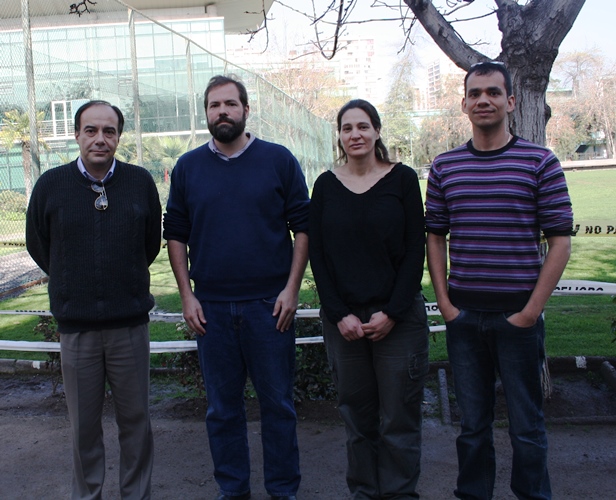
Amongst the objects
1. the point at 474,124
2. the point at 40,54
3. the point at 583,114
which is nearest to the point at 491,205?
the point at 474,124

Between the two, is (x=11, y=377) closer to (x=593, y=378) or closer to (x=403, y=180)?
(x=403, y=180)

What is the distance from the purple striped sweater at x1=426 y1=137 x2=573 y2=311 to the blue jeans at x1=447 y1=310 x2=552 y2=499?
Result: 0.43 feet

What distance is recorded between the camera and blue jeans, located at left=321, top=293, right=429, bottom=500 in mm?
3264

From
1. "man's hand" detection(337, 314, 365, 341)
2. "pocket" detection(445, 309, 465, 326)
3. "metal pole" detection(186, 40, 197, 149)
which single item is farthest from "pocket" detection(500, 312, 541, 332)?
"metal pole" detection(186, 40, 197, 149)

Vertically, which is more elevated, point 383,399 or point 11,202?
point 11,202

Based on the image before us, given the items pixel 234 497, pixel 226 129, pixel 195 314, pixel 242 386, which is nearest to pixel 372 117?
pixel 226 129

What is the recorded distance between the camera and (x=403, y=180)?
10.9 feet

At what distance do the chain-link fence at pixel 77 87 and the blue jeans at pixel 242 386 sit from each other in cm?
358

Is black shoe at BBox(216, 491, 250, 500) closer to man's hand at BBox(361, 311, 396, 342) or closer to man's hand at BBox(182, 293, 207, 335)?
man's hand at BBox(182, 293, 207, 335)

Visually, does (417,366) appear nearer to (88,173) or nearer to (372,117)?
(372,117)

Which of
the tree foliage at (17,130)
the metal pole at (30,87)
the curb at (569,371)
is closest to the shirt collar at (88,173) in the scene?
the curb at (569,371)

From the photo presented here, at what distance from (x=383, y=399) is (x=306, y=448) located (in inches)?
49.7

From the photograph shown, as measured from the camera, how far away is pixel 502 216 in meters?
3.03

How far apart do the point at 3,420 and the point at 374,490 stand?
124 inches
